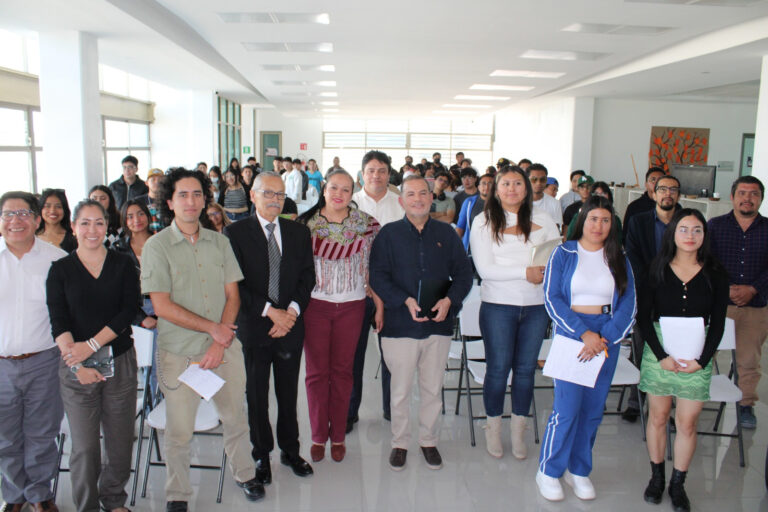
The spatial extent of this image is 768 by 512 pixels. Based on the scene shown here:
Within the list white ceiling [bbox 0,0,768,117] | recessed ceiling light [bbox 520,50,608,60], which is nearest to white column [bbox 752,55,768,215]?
white ceiling [bbox 0,0,768,117]

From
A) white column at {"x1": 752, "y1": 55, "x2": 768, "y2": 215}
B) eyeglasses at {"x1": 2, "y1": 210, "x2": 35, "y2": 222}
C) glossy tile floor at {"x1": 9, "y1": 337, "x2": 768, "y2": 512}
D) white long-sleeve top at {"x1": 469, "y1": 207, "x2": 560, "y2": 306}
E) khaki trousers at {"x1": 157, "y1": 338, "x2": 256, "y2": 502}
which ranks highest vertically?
white column at {"x1": 752, "y1": 55, "x2": 768, "y2": 215}

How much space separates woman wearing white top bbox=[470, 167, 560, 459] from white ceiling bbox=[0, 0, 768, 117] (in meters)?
3.66

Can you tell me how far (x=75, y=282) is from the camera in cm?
240

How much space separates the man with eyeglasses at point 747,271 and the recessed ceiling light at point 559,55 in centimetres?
586

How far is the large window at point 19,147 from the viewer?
26.3 feet

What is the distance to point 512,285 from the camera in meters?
3.12

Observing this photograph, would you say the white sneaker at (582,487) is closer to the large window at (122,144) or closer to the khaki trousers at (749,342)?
the khaki trousers at (749,342)

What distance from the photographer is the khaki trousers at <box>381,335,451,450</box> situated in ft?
10.2

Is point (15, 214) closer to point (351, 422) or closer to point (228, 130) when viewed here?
point (351, 422)

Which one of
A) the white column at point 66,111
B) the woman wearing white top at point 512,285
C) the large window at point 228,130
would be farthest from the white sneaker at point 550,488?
the large window at point 228,130

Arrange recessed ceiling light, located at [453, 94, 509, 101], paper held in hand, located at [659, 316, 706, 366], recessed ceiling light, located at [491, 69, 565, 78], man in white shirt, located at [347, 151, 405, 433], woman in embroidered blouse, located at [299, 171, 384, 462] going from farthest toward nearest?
1. recessed ceiling light, located at [453, 94, 509, 101]
2. recessed ceiling light, located at [491, 69, 565, 78]
3. man in white shirt, located at [347, 151, 405, 433]
4. woman in embroidered blouse, located at [299, 171, 384, 462]
5. paper held in hand, located at [659, 316, 706, 366]

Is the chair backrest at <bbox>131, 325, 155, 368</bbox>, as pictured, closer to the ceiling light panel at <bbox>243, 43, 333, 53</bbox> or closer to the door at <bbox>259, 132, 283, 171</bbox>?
the ceiling light panel at <bbox>243, 43, 333, 53</bbox>

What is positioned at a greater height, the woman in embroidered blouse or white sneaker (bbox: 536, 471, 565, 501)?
the woman in embroidered blouse

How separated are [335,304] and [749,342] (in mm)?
2940
